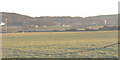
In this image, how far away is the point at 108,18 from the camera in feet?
45.4

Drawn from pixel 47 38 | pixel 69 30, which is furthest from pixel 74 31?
pixel 47 38

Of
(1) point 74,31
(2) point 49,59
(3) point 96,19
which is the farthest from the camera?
(1) point 74,31

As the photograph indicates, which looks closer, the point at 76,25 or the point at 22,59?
the point at 22,59

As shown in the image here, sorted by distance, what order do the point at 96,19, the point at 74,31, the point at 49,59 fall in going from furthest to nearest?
the point at 74,31
the point at 96,19
the point at 49,59

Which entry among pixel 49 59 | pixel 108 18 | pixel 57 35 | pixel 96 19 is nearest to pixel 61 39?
pixel 57 35

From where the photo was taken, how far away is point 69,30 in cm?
1454

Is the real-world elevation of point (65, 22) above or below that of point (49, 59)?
above

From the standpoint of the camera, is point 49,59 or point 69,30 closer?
point 49,59

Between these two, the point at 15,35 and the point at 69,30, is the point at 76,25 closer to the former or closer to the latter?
the point at 69,30

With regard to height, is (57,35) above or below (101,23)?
below

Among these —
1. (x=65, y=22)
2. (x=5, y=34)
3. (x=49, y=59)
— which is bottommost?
(x=49, y=59)

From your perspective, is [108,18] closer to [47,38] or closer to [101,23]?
[101,23]

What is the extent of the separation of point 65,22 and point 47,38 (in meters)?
2.09

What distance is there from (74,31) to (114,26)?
340cm
